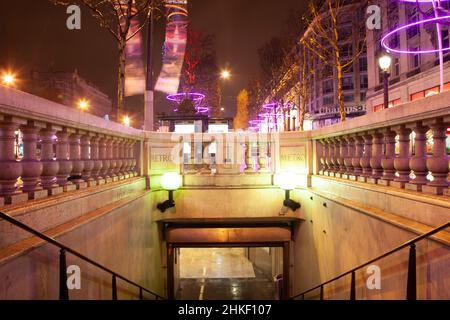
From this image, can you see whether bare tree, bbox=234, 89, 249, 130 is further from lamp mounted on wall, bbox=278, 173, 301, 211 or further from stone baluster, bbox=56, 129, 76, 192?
stone baluster, bbox=56, 129, 76, 192

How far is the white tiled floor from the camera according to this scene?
1938cm

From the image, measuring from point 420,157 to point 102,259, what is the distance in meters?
4.48

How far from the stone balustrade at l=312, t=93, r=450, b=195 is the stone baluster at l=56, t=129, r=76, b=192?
14.3 feet

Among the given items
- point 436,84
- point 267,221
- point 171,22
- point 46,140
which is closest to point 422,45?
point 436,84

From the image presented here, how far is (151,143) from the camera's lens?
29.0 feet

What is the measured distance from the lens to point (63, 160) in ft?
15.5

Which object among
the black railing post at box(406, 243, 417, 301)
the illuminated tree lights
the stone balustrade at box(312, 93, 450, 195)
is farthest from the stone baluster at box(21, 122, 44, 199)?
the illuminated tree lights

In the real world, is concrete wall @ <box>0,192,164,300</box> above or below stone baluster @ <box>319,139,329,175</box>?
below

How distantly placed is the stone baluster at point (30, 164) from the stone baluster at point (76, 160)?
95 cm

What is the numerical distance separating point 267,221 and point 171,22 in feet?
27.1

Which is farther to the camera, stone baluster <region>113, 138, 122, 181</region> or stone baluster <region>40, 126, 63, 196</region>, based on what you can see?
stone baluster <region>113, 138, 122, 181</region>

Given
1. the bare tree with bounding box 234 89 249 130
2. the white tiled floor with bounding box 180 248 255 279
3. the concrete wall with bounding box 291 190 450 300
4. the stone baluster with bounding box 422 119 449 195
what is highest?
the bare tree with bounding box 234 89 249 130

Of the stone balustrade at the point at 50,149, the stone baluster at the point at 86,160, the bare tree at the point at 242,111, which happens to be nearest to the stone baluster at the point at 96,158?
the stone balustrade at the point at 50,149

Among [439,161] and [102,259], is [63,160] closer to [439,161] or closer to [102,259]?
[102,259]
